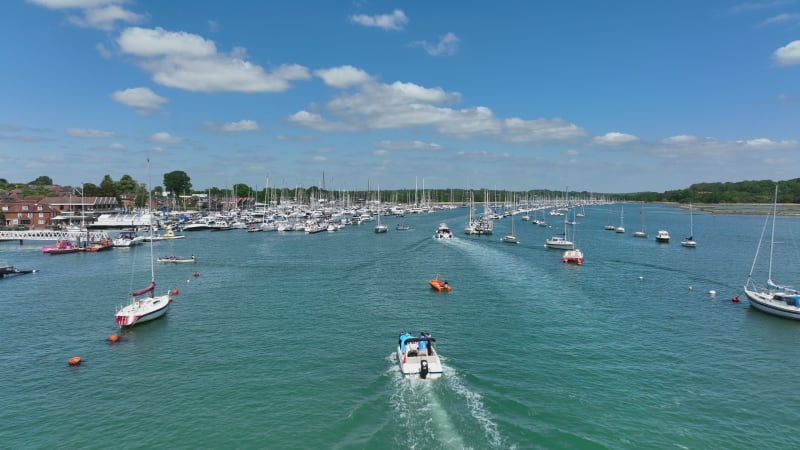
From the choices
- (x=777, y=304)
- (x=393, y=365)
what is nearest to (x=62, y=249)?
(x=393, y=365)

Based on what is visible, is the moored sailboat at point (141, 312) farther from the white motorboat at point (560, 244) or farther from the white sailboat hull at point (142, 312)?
the white motorboat at point (560, 244)

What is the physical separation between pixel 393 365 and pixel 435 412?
299 inches

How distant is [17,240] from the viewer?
124m

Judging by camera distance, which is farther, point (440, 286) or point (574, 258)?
point (574, 258)

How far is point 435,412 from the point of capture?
85.1 feet

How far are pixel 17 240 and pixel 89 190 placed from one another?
254ft

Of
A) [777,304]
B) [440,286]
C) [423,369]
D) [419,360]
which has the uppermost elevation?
[777,304]

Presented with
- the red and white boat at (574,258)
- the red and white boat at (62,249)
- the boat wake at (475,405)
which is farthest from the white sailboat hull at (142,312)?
the red and white boat at (62,249)

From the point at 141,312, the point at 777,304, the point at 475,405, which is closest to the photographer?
the point at 475,405

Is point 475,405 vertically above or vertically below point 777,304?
below

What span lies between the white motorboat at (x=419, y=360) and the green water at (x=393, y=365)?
778mm

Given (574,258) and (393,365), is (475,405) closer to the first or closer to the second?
(393,365)

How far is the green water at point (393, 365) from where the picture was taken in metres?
24.9

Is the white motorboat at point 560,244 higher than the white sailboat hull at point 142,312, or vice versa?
the white motorboat at point 560,244
